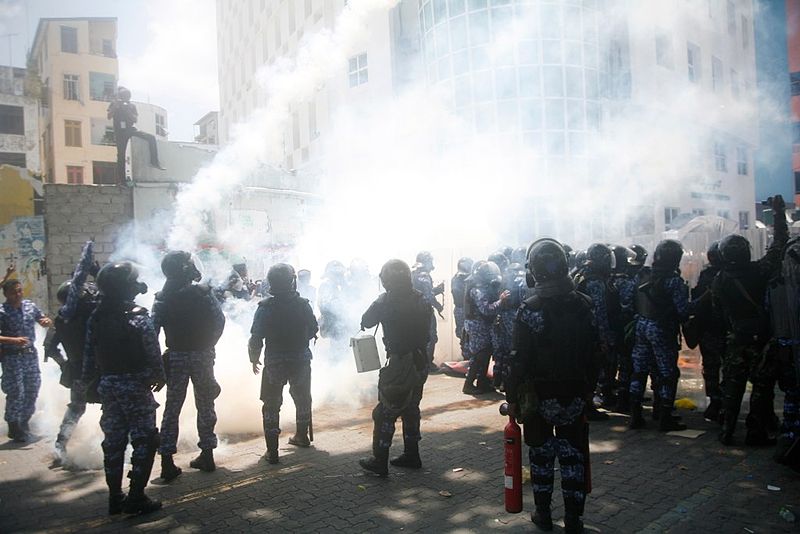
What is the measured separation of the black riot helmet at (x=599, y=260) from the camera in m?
6.46

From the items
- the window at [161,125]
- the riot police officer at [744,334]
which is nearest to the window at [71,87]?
the window at [161,125]

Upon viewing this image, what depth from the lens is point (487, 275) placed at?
25.0 ft

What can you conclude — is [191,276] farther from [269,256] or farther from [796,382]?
[269,256]

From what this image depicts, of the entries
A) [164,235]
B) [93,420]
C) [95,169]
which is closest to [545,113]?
[164,235]

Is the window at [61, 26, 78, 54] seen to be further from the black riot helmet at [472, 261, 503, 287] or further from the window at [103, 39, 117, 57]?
the black riot helmet at [472, 261, 503, 287]

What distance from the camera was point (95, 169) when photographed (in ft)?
111

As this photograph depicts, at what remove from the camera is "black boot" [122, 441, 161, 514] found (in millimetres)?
4320

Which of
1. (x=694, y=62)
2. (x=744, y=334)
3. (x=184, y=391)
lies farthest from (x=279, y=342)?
(x=694, y=62)

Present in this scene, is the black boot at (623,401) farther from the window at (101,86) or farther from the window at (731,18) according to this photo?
the window at (101,86)

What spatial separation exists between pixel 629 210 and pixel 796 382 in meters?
18.9

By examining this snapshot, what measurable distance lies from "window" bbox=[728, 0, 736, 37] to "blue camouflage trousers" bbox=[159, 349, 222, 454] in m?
32.0

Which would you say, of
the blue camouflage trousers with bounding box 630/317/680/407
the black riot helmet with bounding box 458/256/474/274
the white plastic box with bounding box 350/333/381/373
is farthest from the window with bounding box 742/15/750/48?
the white plastic box with bounding box 350/333/381/373

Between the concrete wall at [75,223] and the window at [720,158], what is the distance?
87.3 feet

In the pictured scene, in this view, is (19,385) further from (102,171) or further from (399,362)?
(102,171)
